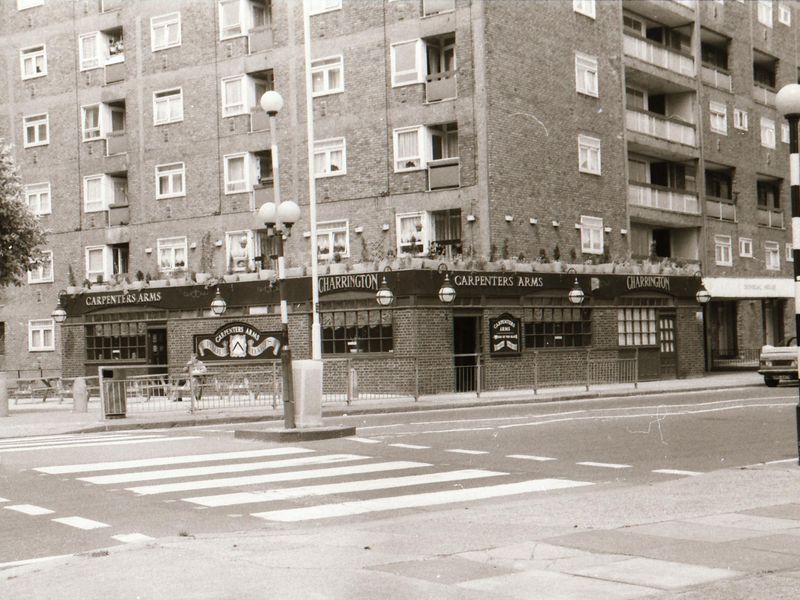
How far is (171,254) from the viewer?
1563 inches

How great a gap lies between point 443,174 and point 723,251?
17711 millimetres

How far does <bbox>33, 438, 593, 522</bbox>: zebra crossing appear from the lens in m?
10.8

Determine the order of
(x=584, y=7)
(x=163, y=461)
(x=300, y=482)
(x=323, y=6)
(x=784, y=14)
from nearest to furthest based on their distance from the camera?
(x=300, y=482)
(x=163, y=461)
(x=323, y=6)
(x=584, y=7)
(x=784, y=14)

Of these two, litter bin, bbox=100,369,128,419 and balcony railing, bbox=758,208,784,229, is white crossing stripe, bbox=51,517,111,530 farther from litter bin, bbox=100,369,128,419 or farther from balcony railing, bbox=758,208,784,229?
balcony railing, bbox=758,208,784,229

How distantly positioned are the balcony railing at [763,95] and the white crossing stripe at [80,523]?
45054mm

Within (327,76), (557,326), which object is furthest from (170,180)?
(557,326)

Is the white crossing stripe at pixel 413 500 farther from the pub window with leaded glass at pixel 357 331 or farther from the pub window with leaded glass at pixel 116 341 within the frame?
the pub window with leaded glass at pixel 116 341

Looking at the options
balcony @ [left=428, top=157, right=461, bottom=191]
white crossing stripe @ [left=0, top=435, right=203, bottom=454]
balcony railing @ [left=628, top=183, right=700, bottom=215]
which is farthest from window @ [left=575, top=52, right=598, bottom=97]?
white crossing stripe @ [left=0, top=435, right=203, bottom=454]

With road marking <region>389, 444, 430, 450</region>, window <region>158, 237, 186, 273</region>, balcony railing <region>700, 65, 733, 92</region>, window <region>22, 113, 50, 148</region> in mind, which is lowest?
road marking <region>389, 444, 430, 450</region>

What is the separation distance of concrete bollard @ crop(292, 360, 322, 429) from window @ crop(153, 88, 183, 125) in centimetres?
2361

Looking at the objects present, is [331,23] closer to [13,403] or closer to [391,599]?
[13,403]

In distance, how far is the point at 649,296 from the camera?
37.8 meters

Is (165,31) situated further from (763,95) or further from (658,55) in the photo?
(763,95)

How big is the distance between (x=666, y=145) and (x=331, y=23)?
14657mm
